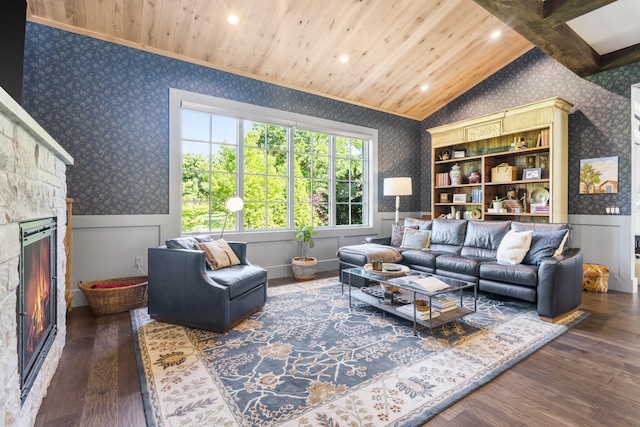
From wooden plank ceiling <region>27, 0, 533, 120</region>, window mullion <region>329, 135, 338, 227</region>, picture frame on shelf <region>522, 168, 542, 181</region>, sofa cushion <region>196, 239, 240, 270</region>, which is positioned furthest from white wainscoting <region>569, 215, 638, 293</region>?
sofa cushion <region>196, 239, 240, 270</region>

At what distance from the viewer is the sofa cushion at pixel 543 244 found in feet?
10.7

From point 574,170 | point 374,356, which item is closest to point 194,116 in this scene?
point 374,356

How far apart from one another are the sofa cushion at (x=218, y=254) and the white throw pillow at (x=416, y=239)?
2428 millimetres

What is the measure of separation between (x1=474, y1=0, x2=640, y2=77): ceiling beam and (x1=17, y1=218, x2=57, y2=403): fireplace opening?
3666mm

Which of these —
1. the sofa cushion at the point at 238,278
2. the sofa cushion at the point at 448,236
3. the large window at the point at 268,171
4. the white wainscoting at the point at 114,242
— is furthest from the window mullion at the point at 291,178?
the sofa cushion at the point at 448,236

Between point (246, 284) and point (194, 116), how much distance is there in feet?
8.09

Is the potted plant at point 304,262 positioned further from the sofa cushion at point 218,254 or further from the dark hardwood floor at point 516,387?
the dark hardwood floor at point 516,387

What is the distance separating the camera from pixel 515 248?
3.40 meters

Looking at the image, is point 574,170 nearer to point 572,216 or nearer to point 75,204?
point 572,216

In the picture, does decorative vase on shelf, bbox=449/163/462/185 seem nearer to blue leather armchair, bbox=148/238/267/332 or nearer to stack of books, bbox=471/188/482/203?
stack of books, bbox=471/188/482/203

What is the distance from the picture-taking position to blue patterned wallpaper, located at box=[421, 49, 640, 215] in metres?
3.88

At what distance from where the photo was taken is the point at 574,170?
4309 mm

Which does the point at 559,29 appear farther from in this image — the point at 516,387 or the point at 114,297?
the point at 114,297

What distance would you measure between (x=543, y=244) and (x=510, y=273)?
599 millimetres
